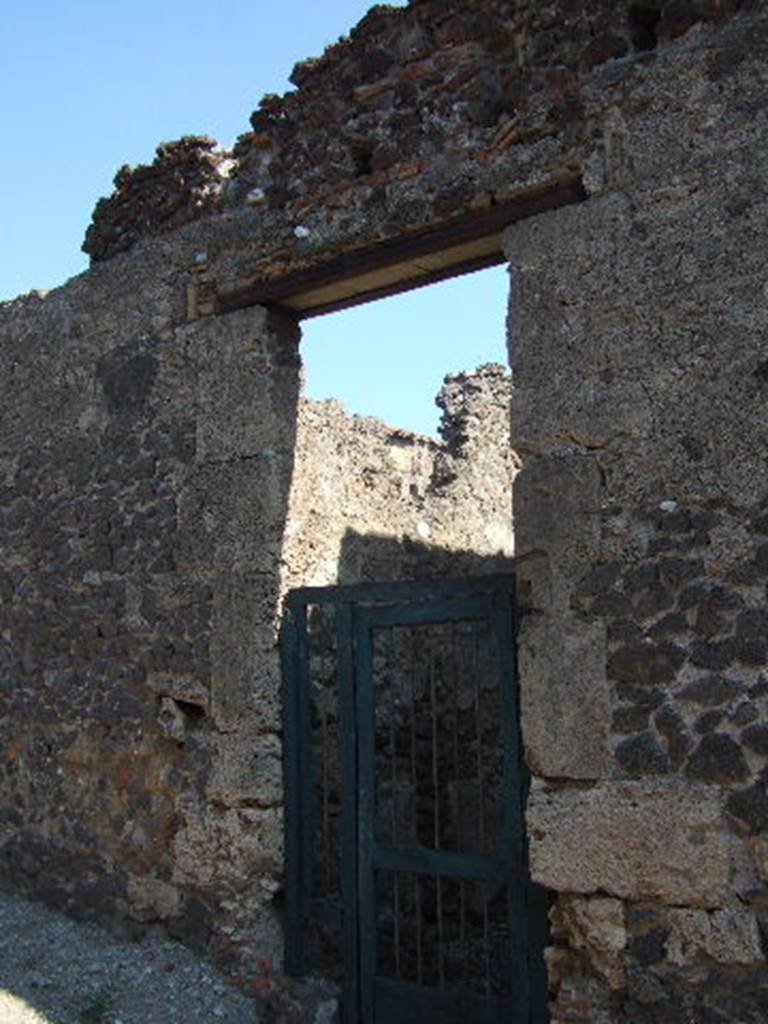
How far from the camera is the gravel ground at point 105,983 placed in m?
4.27

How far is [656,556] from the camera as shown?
3557 millimetres

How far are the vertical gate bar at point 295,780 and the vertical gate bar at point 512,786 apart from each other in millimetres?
991

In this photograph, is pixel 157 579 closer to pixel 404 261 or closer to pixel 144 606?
pixel 144 606

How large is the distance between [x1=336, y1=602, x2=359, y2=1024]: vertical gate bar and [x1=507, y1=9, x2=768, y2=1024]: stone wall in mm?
987

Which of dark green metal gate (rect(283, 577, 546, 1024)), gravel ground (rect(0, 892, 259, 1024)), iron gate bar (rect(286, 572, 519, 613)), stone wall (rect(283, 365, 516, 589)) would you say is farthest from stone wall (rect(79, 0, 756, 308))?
gravel ground (rect(0, 892, 259, 1024))

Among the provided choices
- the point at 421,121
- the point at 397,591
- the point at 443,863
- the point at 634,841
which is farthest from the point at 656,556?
the point at 421,121

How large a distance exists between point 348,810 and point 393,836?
0.73 feet

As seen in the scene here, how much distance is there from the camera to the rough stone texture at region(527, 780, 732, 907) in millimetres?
3330

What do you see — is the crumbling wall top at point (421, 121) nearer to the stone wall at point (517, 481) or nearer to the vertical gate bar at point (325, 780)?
the stone wall at point (517, 481)

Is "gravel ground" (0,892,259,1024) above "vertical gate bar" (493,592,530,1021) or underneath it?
underneath

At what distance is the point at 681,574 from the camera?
350 centimetres

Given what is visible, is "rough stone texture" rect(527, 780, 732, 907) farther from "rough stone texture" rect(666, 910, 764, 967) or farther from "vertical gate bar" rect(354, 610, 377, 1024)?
"vertical gate bar" rect(354, 610, 377, 1024)

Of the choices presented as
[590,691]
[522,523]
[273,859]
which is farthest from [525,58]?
[273,859]

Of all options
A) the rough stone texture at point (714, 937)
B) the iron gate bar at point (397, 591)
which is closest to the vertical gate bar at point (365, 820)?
the iron gate bar at point (397, 591)
